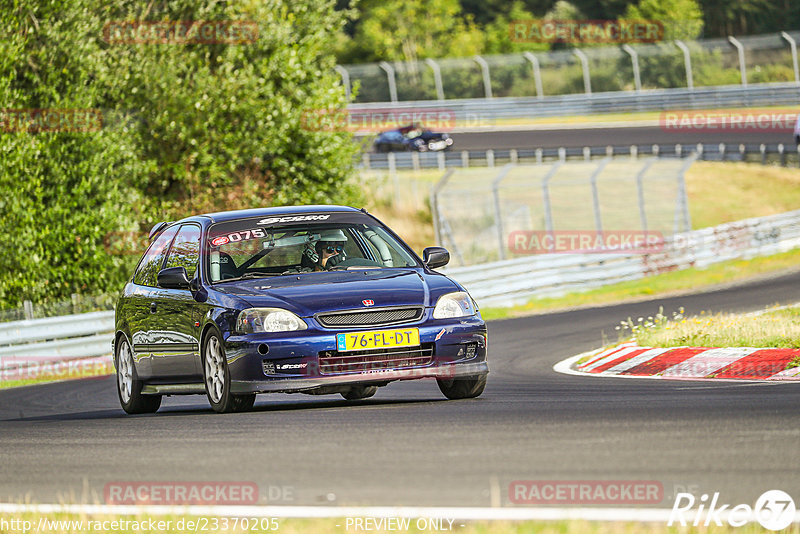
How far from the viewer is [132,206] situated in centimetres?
2542

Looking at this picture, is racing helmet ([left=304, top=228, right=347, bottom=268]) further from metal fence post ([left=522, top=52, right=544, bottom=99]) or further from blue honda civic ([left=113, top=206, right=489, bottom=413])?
metal fence post ([left=522, top=52, right=544, bottom=99])

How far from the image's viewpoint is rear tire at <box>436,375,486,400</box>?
31.6 feet

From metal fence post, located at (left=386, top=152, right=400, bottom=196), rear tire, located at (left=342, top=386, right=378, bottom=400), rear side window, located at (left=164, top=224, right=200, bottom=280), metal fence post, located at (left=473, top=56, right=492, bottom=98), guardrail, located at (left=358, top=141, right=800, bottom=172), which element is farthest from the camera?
metal fence post, located at (left=473, top=56, right=492, bottom=98)

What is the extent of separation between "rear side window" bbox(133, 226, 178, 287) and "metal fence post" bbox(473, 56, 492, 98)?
42376 mm

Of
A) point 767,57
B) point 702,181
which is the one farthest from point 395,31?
point 702,181

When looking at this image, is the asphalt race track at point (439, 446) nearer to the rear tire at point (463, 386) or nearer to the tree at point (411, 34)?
the rear tire at point (463, 386)

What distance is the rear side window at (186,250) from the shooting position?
10.3 meters

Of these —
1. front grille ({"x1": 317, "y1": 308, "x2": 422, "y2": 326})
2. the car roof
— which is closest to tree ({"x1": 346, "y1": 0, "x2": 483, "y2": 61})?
the car roof

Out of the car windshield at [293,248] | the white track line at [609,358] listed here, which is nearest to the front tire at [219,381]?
the car windshield at [293,248]

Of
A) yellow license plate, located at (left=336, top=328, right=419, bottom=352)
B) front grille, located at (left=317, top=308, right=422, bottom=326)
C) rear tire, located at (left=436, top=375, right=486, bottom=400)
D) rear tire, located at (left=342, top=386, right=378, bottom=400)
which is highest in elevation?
front grille, located at (left=317, top=308, right=422, bottom=326)

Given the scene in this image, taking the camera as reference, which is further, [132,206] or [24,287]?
[132,206]

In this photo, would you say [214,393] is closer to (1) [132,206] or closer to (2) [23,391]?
(2) [23,391]

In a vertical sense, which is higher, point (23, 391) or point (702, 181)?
point (23, 391)

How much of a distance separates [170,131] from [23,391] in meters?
11.5
